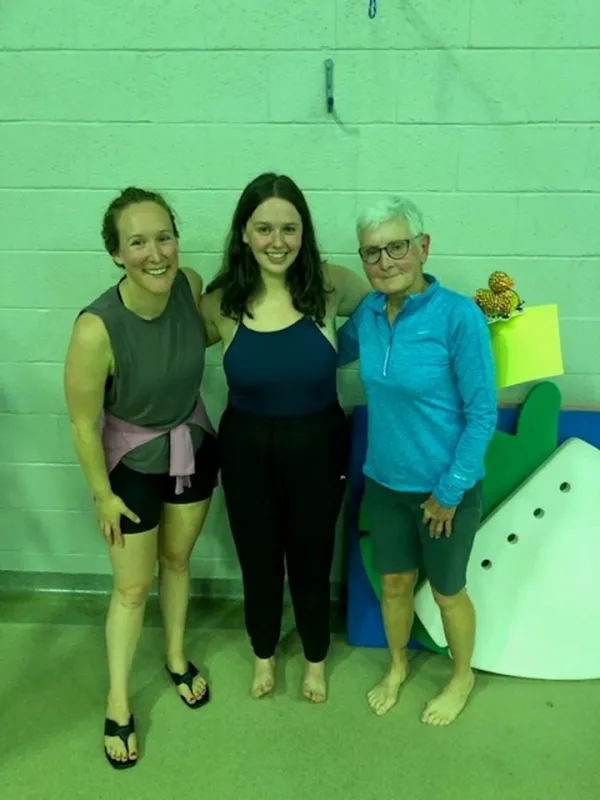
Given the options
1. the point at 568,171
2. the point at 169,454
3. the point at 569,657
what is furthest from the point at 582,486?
the point at 169,454

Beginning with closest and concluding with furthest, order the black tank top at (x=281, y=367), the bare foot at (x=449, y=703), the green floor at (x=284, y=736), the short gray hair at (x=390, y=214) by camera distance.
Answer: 1. the short gray hair at (x=390, y=214)
2. the black tank top at (x=281, y=367)
3. the green floor at (x=284, y=736)
4. the bare foot at (x=449, y=703)

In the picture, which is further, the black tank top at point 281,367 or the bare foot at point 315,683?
the bare foot at point 315,683

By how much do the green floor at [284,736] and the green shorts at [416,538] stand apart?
43cm

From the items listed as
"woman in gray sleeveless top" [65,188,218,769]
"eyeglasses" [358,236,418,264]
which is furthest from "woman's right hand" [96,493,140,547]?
"eyeglasses" [358,236,418,264]

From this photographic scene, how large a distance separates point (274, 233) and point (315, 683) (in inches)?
50.4

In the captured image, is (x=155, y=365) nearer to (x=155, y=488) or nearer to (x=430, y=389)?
(x=155, y=488)

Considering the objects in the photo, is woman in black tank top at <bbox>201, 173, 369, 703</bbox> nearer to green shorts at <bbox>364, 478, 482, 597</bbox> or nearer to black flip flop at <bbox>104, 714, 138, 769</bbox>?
green shorts at <bbox>364, 478, 482, 597</bbox>

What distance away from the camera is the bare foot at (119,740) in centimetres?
196

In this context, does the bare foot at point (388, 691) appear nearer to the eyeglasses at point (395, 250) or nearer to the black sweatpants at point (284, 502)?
the black sweatpants at point (284, 502)

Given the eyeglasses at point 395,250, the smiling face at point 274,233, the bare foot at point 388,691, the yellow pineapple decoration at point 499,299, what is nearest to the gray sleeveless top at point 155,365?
the smiling face at point 274,233

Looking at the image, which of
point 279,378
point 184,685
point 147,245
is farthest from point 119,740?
point 147,245

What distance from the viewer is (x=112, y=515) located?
1.83m

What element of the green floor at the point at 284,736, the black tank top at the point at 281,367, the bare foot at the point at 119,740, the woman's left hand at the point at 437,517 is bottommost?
the green floor at the point at 284,736

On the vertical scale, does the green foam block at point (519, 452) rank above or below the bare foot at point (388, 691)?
above
